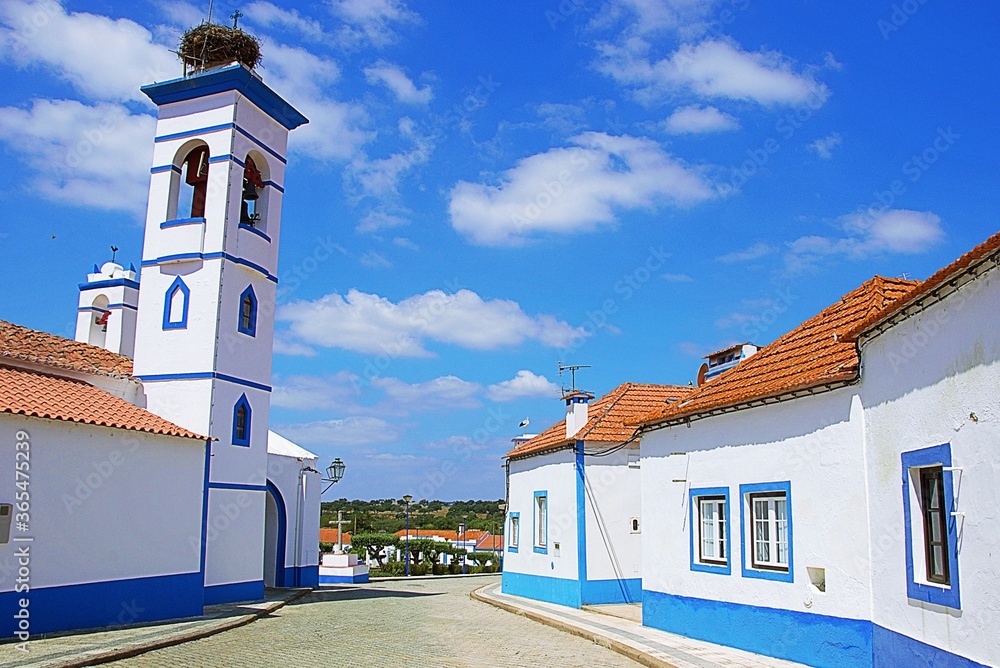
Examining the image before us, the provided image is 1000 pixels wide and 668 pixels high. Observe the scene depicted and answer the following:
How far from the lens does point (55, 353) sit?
1839 cm

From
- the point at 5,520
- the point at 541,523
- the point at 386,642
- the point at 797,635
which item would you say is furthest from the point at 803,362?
the point at 5,520

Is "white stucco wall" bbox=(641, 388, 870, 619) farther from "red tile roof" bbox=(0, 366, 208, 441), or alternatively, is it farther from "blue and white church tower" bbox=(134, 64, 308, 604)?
"blue and white church tower" bbox=(134, 64, 308, 604)

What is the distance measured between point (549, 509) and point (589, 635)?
707 cm

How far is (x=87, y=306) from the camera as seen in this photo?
27703 mm

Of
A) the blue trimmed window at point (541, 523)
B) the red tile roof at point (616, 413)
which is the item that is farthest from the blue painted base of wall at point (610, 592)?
the red tile roof at point (616, 413)

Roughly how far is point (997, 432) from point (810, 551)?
4431 mm

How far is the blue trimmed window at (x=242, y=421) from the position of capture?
799 inches

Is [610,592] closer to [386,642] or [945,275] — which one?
[386,642]

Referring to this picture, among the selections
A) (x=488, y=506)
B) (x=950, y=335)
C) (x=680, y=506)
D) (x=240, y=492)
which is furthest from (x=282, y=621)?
(x=488, y=506)

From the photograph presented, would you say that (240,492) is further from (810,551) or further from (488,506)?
(488,506)

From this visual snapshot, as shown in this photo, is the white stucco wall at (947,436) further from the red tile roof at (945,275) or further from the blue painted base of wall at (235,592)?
the blue painted base of wall at (235,592)

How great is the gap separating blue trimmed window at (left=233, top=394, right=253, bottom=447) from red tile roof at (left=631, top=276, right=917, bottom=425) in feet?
34.5

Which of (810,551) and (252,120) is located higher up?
(252,120)

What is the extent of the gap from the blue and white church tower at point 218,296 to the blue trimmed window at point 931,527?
594 inches
